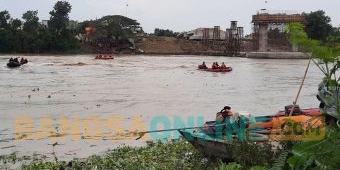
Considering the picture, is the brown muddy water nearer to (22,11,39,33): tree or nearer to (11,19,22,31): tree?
(11,19,22,31): tree

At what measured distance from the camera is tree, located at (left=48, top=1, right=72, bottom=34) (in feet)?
309

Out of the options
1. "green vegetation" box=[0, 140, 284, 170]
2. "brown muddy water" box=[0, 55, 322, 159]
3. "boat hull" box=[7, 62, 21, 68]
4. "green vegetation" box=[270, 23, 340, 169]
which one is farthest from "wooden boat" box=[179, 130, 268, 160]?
"boat hull" box=[7, 62, 21, 68]

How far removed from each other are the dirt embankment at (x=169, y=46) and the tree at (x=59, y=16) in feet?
49.6

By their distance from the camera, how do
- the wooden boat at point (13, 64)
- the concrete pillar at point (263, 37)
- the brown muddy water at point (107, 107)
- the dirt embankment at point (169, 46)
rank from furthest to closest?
the dirt embankment at point (169, 46)
the concrete pillar at point (263, 37)
the wooden boat at point (13, 64)
the brown muddy water at point (107, 107)

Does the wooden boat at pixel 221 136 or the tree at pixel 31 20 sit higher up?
the tree at pixel 31 20

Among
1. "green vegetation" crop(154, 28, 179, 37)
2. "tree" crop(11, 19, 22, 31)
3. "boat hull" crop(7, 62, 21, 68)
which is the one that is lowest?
"boat hull" crop(7, 62, 21, 68)

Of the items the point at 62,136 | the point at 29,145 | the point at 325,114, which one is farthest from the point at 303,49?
the point at 62,136

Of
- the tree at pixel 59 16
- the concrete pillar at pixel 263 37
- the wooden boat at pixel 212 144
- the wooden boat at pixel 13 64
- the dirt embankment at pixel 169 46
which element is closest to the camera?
the wooden boat at pixel 212 144

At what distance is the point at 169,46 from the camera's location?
100125 mm

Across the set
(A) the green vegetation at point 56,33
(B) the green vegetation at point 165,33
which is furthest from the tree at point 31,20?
(B) the green vegetation at point 165,33

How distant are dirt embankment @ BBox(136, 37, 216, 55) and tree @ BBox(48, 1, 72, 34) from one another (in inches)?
595

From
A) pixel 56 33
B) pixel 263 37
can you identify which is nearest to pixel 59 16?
pixel 56 33

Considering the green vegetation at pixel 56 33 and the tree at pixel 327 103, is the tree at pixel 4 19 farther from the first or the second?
the tree at pixel 327 103

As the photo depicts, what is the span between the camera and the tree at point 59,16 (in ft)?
309
